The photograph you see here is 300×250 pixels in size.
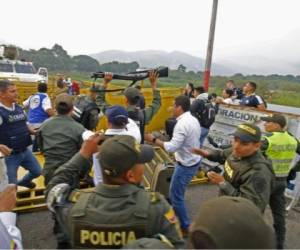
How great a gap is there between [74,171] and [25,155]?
8.61 feet

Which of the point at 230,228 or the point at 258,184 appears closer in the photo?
the point at 230,228

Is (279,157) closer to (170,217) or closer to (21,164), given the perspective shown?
(170,217)

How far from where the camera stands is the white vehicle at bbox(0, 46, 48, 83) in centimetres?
1625

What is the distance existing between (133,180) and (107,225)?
0.94 ft

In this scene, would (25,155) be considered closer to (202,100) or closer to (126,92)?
(126,92)

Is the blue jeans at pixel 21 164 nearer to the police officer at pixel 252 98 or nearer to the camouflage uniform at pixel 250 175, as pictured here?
the camouflage uniform at pixel 250 175

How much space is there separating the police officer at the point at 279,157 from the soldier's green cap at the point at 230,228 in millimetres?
2956

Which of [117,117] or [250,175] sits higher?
[117,117]

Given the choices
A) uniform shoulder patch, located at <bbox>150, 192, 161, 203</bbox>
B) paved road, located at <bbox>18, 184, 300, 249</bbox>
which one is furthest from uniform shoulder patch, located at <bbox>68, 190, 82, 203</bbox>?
paved road, located at <bbox>18, 184, 300, 249</bbox>

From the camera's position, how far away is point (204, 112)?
A: 6797mm

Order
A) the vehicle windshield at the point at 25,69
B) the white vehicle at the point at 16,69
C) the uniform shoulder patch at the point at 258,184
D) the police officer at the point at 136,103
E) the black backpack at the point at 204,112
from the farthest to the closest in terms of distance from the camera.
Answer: the vehicle windshield at the point at 25,69
the white vehicle at the point at 16,69
the black backpack at the point at 204,112
the police officer at the point at 136,103
the uniform shoulder patch at the point at 258,184

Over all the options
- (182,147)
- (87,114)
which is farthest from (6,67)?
Answer: (182,147)

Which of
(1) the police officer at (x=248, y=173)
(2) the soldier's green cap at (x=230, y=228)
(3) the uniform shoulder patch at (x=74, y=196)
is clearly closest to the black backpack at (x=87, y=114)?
(1) the police officer at (x=248, y=173)

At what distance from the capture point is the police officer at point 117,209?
5.48 feet
